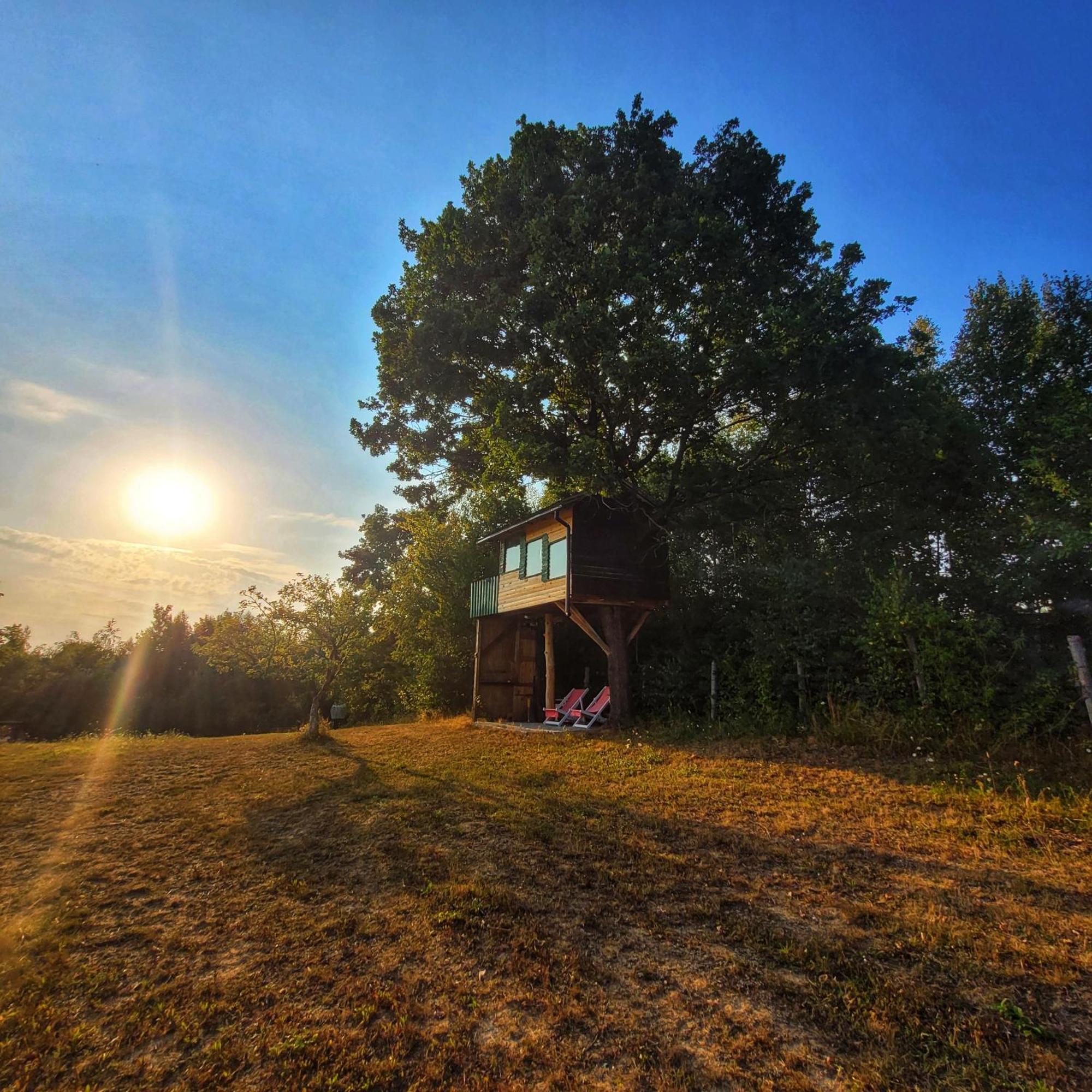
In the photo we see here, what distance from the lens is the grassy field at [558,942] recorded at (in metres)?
2.46

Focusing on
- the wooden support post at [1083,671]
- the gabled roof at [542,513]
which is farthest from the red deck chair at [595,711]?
the wooden support post at [1083,671]

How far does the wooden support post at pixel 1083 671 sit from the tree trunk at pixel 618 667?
8443mm

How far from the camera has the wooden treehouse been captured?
14.2 metres

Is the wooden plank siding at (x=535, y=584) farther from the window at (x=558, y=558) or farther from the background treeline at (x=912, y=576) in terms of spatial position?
the background treeline at (x=912, y=576)

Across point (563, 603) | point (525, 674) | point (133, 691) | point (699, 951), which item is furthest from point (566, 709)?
point (133, 691)

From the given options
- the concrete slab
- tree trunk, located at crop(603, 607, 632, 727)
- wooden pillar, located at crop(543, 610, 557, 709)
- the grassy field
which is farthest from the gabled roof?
the grassy field

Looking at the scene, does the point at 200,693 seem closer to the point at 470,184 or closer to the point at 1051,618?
the point at 470,184

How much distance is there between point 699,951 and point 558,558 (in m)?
11.6

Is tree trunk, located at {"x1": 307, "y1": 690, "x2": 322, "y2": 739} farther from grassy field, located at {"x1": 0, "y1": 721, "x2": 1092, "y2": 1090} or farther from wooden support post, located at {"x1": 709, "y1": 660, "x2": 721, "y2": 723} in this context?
wooden support post, located at {"x1": 709, "y1": 660, "x2": 721, "y2": 723}

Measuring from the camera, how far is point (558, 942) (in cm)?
348

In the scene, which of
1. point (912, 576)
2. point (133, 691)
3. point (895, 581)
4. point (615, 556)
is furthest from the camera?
point (133, 691)

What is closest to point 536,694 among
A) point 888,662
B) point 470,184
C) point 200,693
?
point 888,662

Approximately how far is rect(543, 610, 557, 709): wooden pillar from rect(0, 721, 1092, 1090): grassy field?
871cm

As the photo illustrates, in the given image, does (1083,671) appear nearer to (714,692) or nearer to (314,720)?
(714,692)
